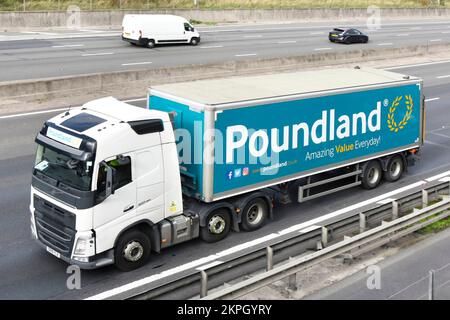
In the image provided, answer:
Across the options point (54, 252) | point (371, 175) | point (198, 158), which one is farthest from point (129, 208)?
point (371, 175)

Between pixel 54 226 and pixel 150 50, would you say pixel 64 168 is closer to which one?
pixel 54 226

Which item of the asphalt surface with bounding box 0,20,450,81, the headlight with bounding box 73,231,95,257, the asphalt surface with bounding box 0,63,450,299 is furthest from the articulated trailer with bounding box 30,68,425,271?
the asphalt surface with bounding box 0,20,450,81

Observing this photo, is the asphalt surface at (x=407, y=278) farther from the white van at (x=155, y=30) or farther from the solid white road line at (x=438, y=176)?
the white van at (x=155, y=30)

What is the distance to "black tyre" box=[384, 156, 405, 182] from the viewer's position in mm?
16525

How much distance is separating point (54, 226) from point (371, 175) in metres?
8.50

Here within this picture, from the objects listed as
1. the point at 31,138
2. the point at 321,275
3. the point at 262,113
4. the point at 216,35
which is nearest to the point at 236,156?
the point at 262,113

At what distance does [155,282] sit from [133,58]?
80.2 feet

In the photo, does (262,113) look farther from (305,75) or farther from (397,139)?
(397,139)

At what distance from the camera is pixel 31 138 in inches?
746

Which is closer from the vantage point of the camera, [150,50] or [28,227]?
[28,227]

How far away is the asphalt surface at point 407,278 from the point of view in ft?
34.6

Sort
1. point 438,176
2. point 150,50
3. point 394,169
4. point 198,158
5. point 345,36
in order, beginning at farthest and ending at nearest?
point 345,36 < point 150,50 < point 438,176 < point 394,169 < point 198,158

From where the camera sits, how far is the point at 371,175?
16.1 meters

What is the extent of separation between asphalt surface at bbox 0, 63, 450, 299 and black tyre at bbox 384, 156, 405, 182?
0.65 feet
